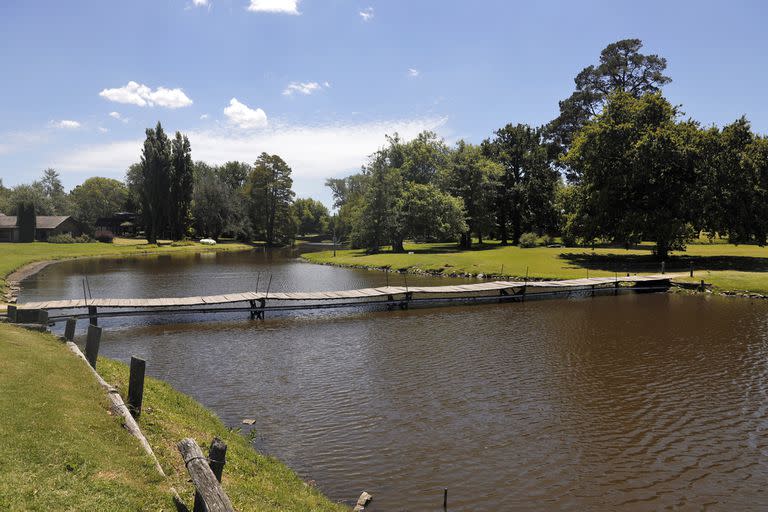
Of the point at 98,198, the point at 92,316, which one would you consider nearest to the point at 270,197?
the point at 98,198

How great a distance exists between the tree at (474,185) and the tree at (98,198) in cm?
11145

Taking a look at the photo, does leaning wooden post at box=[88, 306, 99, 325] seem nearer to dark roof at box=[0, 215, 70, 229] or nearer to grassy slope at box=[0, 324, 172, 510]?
grassy slope at box=[0, 324, 172, 510]

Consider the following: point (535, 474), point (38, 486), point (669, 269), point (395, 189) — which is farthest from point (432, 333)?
point (395, 189)

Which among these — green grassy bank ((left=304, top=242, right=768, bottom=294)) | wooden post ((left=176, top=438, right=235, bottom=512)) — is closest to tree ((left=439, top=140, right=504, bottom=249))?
green grassy bank ((left=304, top=242, right=768, bottom=294))

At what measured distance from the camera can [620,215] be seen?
60312mm

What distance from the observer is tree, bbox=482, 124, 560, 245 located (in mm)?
88938

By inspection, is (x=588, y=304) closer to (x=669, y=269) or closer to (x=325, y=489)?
(x=669, y=269)

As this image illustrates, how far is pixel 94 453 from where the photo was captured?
29.1 feet

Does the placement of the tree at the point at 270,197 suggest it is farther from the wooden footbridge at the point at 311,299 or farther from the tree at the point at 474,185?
the wooden footbridge at the point at 311,299

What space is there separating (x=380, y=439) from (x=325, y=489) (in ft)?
9.19

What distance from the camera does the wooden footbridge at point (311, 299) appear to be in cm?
2964

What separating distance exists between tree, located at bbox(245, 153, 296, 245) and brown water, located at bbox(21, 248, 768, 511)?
99709 mm

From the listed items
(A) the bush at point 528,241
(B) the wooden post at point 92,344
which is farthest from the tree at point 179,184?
(B) the wooden post at point 92,344

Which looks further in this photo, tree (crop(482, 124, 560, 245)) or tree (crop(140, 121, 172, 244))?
tree (crop(140, 121, 172, 244))
